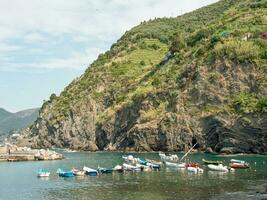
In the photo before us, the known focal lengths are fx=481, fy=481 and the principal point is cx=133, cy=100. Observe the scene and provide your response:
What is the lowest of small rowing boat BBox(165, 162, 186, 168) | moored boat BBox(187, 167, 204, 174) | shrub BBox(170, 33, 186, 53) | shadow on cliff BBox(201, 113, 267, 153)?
moored boat BBox(187, 167, 204, 174)

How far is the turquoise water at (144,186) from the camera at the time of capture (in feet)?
224

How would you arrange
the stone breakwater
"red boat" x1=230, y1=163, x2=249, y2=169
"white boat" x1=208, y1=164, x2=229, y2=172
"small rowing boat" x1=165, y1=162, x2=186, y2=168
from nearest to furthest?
"white boat" x1=208, y1=164, x2=229, y2=172 < "red boat" x1=230, y1=163, x2=249, y2=169 < "small rowing boat" x1=165, y1=162, x2=186, y2=168 < the stone breakwater

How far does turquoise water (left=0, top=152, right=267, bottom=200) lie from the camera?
68.2 m

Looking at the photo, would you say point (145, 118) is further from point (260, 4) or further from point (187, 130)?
point (260, 4)

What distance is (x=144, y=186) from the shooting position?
7788cm

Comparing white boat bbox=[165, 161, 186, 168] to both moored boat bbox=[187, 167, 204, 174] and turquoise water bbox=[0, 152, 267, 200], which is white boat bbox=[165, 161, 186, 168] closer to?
turquoise water bbox=[0, 152, 267, 200]

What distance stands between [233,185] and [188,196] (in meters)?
13.2

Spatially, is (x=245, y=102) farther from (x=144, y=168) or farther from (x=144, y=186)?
(x=144, y=186)

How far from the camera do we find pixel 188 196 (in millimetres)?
65500

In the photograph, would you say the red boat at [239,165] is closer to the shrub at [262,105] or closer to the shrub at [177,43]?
the shrub at [262,105]

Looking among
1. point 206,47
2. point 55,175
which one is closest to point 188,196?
point 55,175

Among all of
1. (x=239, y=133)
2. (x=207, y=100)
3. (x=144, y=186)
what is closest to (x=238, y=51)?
(x=207, y=100)

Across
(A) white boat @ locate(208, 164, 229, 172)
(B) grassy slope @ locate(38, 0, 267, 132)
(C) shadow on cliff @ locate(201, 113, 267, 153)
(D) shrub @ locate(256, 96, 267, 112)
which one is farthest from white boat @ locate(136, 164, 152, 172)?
(D) shrub @ locate(256, 96, 267, 112)

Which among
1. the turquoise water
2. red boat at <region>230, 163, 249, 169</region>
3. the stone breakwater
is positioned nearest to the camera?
the turquoise water
